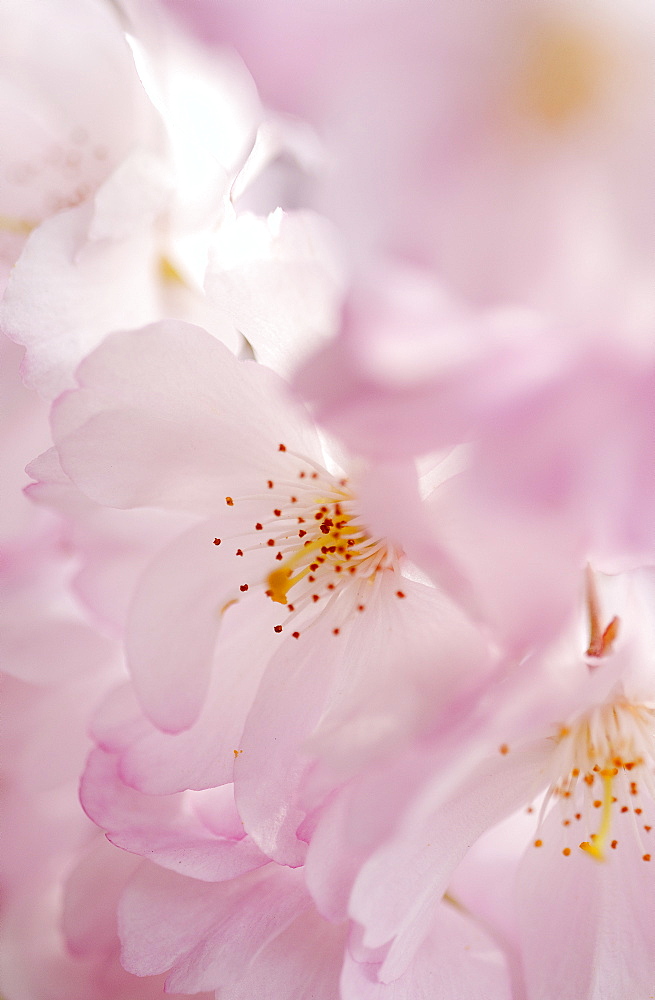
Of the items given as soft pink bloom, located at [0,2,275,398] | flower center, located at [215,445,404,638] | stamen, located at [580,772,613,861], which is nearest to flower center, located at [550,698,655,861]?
stamen, located at [580,772,613,861]

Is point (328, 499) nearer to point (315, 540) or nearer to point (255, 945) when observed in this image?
point (315, 540)

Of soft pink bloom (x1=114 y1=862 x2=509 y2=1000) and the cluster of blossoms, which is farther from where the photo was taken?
soft pink bloom (x1=114 y1=862 x2=509 y2=1000)

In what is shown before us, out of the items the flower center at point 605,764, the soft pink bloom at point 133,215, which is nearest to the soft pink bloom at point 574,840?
the flower center at point 605,764

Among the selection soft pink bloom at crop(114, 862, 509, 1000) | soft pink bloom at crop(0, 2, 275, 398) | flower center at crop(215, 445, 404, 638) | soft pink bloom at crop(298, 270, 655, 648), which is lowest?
soft pink bloom at crop(114, 862, 509, 1000)

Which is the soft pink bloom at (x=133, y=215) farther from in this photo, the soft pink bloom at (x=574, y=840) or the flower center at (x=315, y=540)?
A: the soft pink bloom at (x=574, y=840)

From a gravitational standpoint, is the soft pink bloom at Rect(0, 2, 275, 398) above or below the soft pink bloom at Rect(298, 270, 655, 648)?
above

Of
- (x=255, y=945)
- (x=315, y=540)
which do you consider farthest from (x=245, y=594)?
(x=255, y=945)

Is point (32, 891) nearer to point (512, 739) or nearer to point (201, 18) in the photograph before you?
point (512, 739)

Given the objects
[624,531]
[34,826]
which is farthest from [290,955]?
[624,531]

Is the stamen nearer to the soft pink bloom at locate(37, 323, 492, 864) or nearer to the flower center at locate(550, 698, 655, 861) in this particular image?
the flower center at locate(550, 698, 655, 861)
